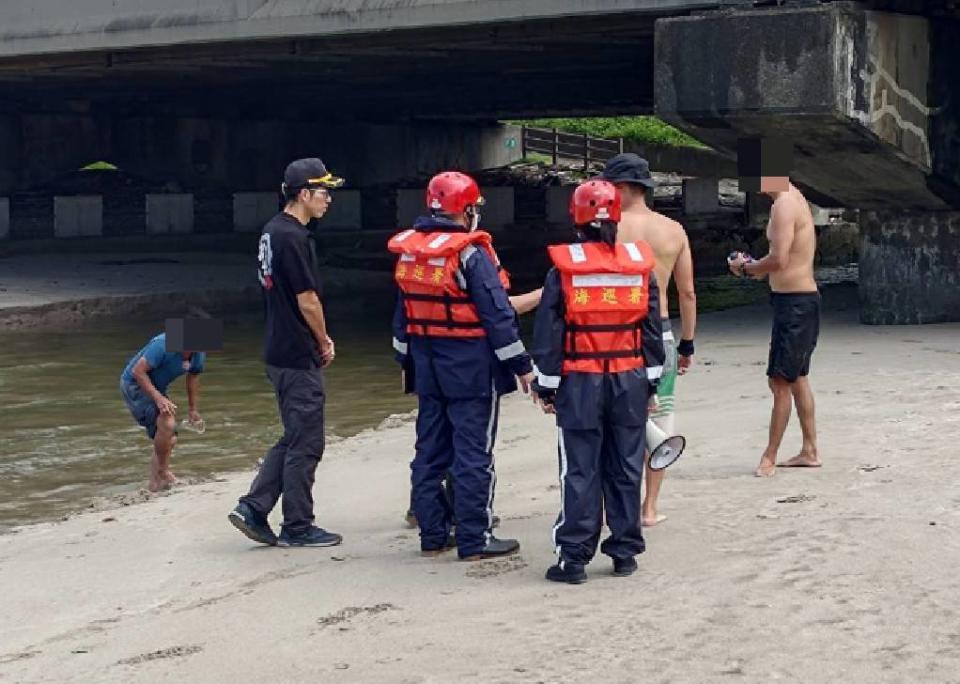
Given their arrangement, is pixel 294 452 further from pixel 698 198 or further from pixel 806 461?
pixel 698 198

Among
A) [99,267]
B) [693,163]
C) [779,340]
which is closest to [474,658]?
[779,340]

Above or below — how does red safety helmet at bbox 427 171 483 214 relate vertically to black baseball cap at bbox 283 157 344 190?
below

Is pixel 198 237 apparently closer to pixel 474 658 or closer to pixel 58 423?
pixel 58 423

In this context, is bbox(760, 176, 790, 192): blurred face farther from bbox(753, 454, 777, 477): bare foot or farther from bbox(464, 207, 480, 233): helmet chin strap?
bbox(464, 207, 480, 233): helmet chin strap

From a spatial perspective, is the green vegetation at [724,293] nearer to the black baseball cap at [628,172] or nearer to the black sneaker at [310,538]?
the black sneaker at [310,538]

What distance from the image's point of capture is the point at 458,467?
335 inches

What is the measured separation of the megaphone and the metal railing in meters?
41.2

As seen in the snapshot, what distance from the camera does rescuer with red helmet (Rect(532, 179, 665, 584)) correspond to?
7766 millimetres

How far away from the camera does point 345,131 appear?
42406mm

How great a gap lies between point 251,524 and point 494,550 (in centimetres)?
150

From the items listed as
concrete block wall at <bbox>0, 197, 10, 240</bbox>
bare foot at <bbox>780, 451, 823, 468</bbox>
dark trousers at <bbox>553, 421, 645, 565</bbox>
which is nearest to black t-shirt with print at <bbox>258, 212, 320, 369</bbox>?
dark trousers at <bbox>553, 421, 645, 565</bbox>

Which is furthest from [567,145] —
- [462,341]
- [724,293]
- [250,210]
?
[462,341]

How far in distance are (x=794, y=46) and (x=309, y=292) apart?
8725 mm

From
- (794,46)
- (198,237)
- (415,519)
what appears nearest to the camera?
(415,519)
